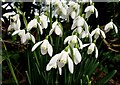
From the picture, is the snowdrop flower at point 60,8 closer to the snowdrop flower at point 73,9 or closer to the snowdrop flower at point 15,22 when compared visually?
the snowdrop flower at point 73,9

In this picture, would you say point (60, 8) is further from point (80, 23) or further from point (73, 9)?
point (80, 23)

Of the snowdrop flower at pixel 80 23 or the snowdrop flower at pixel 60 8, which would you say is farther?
the snowdrop flower at pixel 60 8

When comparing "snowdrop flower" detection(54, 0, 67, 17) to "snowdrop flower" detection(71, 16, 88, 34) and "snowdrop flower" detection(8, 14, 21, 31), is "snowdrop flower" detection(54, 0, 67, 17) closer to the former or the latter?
"snowdrop flower" detection(71, 16, 88, 34)

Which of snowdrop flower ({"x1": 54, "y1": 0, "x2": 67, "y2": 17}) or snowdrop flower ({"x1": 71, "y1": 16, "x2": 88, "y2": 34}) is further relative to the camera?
snowdrop flower ({"x1": 54, "y1": 0, "x2": 67, "y2": 17})

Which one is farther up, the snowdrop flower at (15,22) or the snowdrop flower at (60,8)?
the snowdrop flower at (60,8)

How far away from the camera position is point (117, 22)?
3.85 m

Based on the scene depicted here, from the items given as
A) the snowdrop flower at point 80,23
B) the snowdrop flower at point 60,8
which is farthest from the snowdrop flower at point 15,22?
the snowdrop flower at point 80,23

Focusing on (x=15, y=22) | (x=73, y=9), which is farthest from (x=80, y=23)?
(x=15, y=22)

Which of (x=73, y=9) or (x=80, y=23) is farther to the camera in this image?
(x=73, y=9)

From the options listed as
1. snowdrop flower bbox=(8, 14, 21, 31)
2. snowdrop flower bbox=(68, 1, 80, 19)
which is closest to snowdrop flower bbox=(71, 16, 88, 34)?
snowdrop flower bbox=(68, 1, 80, 19)

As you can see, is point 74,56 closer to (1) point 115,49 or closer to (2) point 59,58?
(2) point 59,58

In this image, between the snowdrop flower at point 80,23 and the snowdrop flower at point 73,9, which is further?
the snowdrop flower at point 73,9

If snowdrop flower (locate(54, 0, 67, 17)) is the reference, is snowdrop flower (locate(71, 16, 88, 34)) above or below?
below

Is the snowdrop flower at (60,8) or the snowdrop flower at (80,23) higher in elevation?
the snowdrop flower at (60,8)
